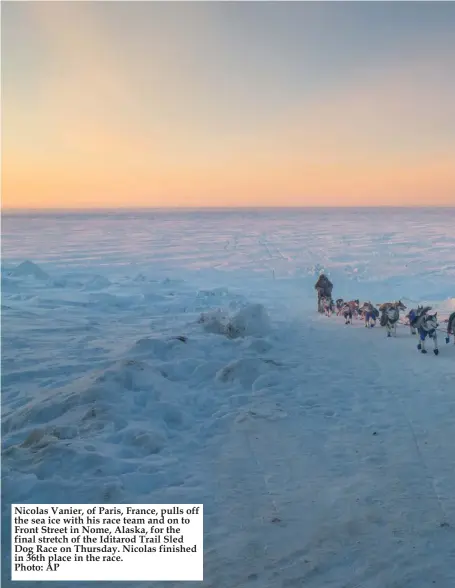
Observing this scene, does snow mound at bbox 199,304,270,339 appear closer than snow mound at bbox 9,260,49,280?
Yes

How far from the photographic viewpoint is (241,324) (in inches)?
485

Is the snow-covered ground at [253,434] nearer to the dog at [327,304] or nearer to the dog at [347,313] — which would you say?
the dog at [347,313]

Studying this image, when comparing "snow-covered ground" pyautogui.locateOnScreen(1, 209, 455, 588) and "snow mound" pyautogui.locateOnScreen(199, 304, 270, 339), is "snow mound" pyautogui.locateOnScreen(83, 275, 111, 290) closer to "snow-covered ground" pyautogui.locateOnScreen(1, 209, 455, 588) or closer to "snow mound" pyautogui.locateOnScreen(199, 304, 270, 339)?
"snow-covered ground" pyautogui.locateOnScreen(1, 209, 455, 588)

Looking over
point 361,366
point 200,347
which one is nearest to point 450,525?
point 361,366

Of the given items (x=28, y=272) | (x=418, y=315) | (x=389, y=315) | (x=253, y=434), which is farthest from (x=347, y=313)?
(x=28, y=272)

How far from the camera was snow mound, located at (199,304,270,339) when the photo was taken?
12.2 m

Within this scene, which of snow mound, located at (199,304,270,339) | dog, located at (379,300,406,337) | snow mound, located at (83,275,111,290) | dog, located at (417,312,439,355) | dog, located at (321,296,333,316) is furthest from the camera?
snow mound, located at (83,275,111,290)

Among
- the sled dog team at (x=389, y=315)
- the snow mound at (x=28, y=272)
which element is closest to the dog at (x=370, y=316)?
the sled dog team at (x=389, y=315)

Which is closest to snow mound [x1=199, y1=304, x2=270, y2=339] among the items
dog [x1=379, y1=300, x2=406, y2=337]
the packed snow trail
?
dog [x1=379, y1=300, x2=406, y2=337]

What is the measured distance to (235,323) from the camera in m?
12.3

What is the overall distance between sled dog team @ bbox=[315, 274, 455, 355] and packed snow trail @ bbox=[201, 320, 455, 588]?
1.36 metres

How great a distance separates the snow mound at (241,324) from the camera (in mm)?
12203
